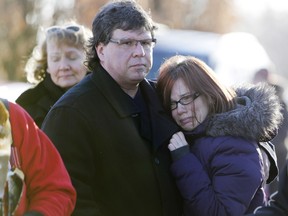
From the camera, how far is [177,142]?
14.9ft

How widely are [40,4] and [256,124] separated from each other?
56.9 ft

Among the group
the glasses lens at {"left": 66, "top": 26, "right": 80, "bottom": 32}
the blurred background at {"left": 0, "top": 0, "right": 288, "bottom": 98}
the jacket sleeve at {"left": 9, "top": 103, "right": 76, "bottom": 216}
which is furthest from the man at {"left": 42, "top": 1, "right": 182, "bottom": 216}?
the blurred background at {"left": 0, "top": 0, "right": 288, "bottom": 98}

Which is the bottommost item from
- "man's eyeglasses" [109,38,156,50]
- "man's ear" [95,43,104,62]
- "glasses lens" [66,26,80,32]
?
"glasses lens" [66,26,80,32]

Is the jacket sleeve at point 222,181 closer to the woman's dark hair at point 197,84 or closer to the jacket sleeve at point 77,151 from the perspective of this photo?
the woman's dark hair at point 197,84

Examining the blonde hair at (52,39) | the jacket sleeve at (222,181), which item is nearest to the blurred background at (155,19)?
the blonde hair at (52,39)

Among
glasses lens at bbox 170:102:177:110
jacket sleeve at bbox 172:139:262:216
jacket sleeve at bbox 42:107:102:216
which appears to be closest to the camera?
jacket sleeve at bbox 42:107:102:216

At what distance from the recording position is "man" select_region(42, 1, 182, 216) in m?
4.30

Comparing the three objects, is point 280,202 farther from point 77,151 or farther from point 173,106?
point 173,106

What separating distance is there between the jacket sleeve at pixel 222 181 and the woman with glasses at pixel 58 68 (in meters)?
1.54

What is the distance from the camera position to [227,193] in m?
4.43

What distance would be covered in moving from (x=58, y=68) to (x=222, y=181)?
5.84 ft

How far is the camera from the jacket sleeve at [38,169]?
11.2 ft

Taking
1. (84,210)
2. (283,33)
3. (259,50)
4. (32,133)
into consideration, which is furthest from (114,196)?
(283,33)

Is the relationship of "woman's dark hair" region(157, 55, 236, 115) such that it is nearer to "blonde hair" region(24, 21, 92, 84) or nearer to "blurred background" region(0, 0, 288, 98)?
"blonde hair" region(24, 21, 92, 84)
